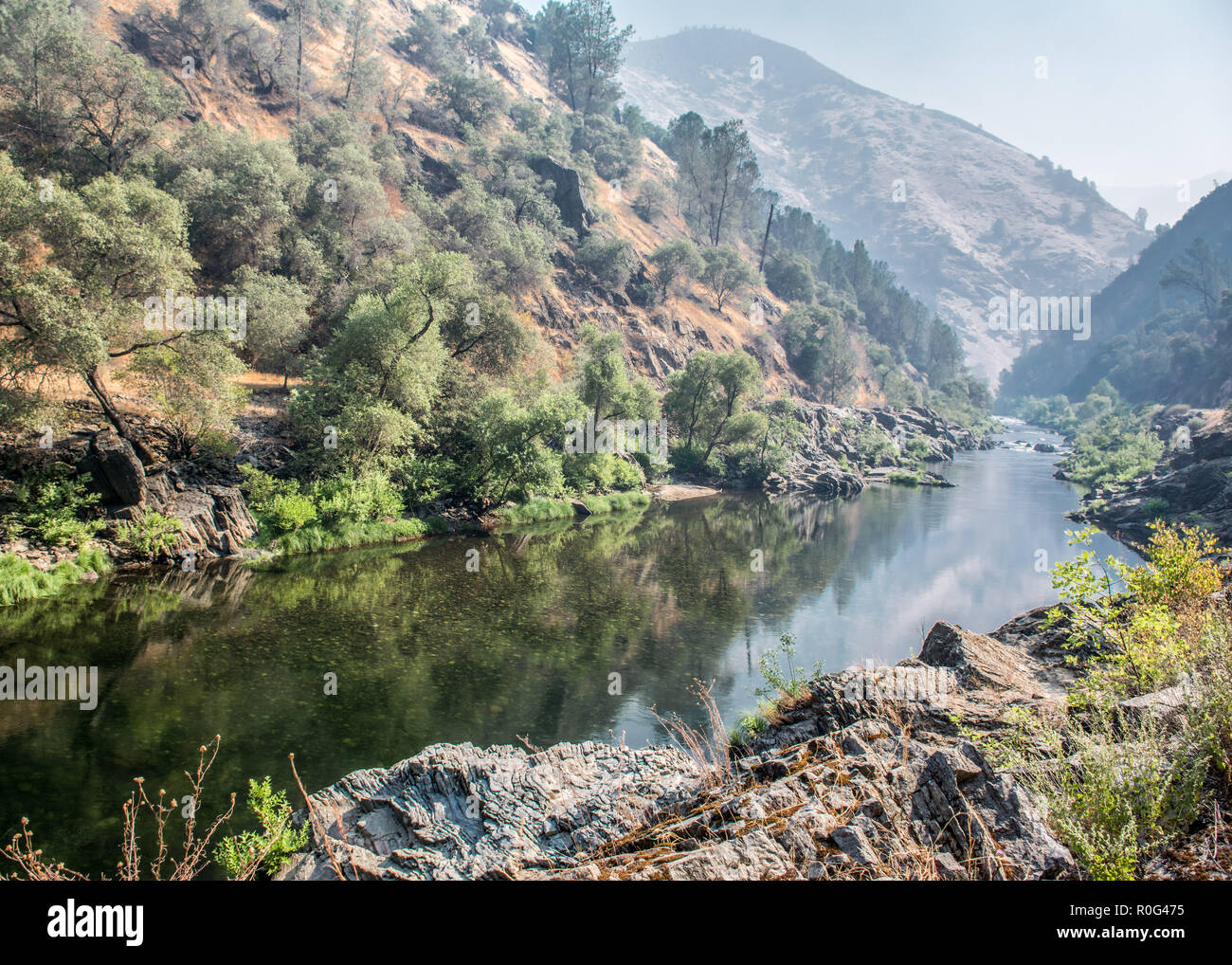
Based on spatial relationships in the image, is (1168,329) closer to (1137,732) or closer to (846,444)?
(846,444)

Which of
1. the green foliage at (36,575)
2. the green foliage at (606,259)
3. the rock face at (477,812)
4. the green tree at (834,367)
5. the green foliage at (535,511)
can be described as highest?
the green foliage at (606,259)

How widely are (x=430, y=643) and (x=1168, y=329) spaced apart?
553 feet

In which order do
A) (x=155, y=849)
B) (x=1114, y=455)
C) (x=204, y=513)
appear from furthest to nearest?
1. (x=1114, y=455)
2. (x=204, y=513)
3. (x=155, y=849)

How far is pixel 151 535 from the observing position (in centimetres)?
2500

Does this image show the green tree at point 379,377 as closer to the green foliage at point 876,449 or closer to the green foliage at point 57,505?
the green foliage at point 57,505

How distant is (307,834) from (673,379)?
56614 millimetres

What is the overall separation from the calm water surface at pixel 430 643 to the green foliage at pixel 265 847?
82.5 inches

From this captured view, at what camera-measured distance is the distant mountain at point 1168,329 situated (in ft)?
331

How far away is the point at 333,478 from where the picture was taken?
32.1 m

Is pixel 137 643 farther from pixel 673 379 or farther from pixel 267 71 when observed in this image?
pixel 267 71

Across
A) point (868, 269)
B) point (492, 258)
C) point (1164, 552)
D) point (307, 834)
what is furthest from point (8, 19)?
point (868, 269)

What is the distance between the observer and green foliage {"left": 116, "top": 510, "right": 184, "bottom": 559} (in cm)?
2472

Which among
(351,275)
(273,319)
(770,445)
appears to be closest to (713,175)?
(770,445)

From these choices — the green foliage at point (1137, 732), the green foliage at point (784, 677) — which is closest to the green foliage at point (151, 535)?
the green foliage at point (784, 677)
